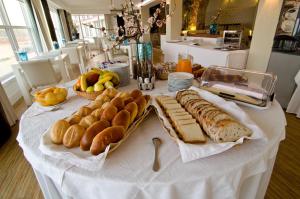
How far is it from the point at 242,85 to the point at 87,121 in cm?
74

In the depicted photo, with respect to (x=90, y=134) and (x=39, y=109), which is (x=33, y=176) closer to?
(x=39, y=109)

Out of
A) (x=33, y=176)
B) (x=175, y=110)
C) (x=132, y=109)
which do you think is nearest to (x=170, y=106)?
(x=175, y=110)

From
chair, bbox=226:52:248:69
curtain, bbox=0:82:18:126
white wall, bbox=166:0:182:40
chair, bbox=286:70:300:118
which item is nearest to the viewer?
chair, bbox=286:70:300:118

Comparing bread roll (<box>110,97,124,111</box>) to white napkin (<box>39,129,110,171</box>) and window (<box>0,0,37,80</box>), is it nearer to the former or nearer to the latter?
white napkin (<box>39,129,110,171</box>)

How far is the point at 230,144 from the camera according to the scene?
1.46 feet

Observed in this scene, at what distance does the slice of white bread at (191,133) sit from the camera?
486 millimetres

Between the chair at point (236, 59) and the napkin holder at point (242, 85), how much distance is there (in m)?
1.71

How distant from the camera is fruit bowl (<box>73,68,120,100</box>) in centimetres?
81

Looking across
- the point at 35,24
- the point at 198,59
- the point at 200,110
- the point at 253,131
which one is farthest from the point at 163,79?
the point at 35,24

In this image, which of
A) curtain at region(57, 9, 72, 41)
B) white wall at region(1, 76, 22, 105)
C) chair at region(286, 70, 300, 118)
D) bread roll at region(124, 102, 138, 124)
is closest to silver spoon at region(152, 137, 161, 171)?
bread roll at region(124, 102, 138, 124)

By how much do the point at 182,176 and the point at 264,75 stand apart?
2.34ft

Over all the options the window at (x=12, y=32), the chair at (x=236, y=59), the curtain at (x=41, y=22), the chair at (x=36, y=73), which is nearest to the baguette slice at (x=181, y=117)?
the chair at (x=36, y=73)

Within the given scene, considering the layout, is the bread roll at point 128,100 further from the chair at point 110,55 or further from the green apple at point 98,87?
Result: the chair at point 110,55

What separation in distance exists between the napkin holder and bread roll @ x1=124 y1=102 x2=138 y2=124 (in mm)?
409
